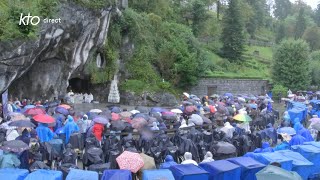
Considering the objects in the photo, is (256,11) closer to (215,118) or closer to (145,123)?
(215,118)

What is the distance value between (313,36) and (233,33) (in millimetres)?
23511

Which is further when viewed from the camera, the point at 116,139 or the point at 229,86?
the point at 229,86

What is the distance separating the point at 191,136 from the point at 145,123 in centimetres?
184

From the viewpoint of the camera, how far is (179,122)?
56.6 ft

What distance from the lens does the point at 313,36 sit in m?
62.5

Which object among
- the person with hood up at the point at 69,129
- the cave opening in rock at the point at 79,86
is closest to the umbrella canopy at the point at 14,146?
the person with hood up at the point at 69,129

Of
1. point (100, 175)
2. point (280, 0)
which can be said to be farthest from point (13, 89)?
point (280, 0)

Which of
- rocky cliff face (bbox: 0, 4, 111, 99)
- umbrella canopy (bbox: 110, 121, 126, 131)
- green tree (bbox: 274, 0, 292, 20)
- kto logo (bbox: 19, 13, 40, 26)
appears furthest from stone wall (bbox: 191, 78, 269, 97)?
green tree (bbox: 274, 0, 292, 20)

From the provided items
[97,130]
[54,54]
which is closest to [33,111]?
[97,130]

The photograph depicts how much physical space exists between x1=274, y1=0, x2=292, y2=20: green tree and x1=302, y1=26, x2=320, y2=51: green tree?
29796 millimetres

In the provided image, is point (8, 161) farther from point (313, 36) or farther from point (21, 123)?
point (313, 36)

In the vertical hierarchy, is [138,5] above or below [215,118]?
above

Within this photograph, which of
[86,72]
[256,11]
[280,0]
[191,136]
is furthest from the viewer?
[280,0]

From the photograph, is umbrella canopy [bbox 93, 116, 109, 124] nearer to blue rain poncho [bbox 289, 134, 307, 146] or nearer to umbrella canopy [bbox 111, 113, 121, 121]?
umbrella canopy [bbox 111, 113, 121, 121]
